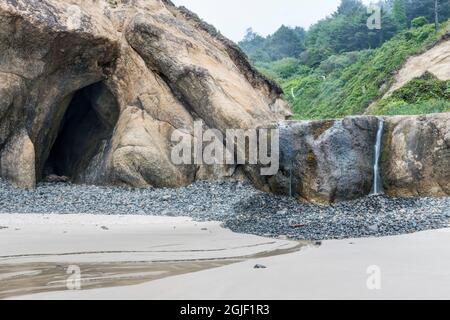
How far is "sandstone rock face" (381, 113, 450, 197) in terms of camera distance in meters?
10.7

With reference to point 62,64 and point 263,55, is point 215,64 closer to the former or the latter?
point 62,64

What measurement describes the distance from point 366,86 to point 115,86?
23350mm

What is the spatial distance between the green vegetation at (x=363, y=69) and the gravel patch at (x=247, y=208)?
1188cm

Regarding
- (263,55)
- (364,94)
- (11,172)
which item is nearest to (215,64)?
(11,172)

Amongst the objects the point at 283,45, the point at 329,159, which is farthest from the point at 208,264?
the point at 283,45

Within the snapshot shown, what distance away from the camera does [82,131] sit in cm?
1783

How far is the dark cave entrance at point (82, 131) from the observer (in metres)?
15.9

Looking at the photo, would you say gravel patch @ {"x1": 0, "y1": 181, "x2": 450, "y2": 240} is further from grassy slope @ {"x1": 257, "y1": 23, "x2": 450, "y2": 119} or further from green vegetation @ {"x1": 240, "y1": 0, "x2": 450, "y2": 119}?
grassy slope @ {"x1": 257, "y1": 23, "x2": 450, "y2": 119}

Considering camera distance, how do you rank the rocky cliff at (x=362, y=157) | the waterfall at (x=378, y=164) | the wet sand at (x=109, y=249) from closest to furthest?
the wet sand at (x=109, y=249) < the rocky cliff at (x=362, y=157) < the waterfall at (x=378, y=164)

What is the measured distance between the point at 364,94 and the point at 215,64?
65.3 feet

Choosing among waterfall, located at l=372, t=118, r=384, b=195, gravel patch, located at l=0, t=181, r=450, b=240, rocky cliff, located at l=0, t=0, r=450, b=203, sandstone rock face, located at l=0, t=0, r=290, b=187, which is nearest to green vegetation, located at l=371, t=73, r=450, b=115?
rocky cliff, located at l=0, t=0, r=450, b=203

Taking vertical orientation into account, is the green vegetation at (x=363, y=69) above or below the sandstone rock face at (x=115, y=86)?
above

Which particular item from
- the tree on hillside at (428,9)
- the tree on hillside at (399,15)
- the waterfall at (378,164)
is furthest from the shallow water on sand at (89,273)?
the tree on hillside at (399,15)

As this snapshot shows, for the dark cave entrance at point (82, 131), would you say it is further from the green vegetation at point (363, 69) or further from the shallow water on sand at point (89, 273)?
the green vegetation at point (363, 69)
